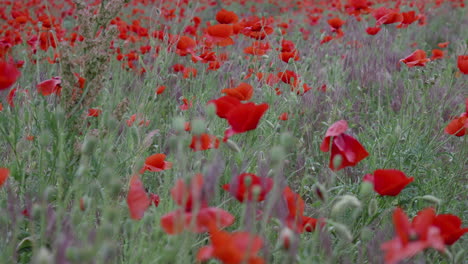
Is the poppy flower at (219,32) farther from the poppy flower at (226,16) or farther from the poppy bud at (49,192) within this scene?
the poppy bud at (49,192)

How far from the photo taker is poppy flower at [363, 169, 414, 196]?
4.52 feet

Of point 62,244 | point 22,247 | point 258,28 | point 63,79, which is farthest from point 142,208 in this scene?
point 258,28

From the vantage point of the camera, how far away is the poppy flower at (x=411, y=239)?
0.97 m

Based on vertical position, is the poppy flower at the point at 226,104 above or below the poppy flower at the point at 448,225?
above

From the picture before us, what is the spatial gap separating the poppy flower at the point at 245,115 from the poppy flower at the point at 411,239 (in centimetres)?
47

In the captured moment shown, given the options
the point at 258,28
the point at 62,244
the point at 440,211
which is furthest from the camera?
the point at 258,28

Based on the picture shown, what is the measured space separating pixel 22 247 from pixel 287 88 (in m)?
1.90

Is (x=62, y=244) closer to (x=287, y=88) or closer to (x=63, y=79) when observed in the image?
(x=63, y=79)

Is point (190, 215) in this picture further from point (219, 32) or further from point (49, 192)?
point (219, 32)

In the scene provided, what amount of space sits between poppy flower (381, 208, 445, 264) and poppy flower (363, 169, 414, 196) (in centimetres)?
30

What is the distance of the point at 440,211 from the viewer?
6.28 ft

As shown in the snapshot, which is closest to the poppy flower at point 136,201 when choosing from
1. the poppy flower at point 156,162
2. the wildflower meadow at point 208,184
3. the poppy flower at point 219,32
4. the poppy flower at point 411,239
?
the wildflower meadow at point 208,184

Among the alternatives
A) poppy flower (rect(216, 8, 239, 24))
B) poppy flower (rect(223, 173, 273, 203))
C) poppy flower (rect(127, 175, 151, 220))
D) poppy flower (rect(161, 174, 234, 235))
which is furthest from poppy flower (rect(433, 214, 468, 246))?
poppy flower (rect(216, 8, 239, 24))

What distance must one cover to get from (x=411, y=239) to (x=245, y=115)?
53 centimetres
